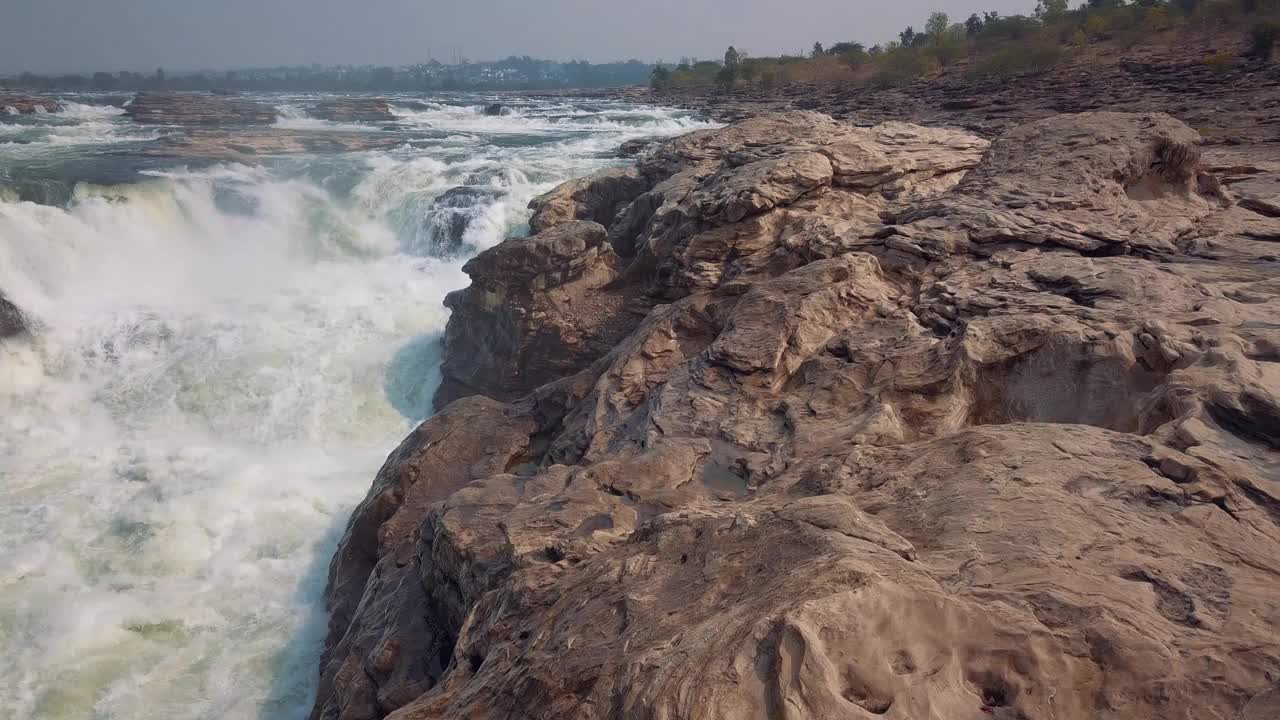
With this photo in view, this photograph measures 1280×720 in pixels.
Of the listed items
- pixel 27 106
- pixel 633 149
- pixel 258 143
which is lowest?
pixel 633 149

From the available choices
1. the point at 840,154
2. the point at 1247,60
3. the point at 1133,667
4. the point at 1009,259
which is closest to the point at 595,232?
the point at 840,154

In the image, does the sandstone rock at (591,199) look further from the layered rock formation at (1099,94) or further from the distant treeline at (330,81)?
the distant treeline at (330,81)

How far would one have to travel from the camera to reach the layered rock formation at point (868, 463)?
8.89ft

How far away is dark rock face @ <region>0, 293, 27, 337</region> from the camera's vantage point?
12148 millimetres

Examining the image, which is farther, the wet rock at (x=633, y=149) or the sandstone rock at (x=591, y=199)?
the wet rock at (x=633, y=149)

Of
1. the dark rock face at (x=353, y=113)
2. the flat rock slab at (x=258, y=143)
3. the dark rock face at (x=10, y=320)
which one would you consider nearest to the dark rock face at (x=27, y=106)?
the dark rock face at (x=353, y=113)

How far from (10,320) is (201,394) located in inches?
137

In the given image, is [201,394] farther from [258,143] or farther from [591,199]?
[258,143]

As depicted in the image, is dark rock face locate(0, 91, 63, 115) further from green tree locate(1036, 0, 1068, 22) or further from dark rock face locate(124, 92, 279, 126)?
green tree locate(1036, 0, 1068, 22)

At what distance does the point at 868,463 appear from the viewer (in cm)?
447

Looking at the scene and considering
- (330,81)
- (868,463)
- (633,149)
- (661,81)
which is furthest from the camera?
(330,81)

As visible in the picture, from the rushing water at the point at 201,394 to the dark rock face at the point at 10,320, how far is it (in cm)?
17

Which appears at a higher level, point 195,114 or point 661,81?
point 661,81

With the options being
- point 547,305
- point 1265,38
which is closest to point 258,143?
point 547,305
